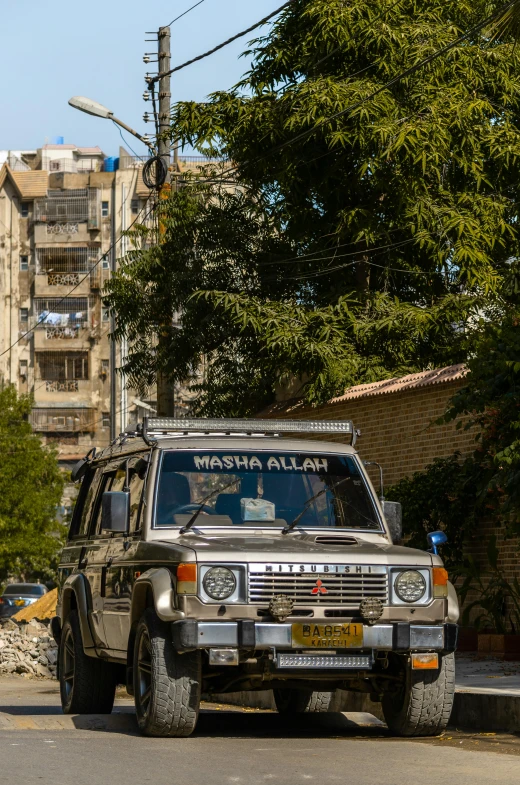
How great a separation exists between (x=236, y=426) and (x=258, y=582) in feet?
6.71

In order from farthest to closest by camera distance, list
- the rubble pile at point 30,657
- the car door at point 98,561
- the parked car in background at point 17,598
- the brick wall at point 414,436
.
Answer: the parked car in background at point 17,598 → the rubble pile at point 30,657 → the brick wall at point 414,436 → the car door at point 98,561

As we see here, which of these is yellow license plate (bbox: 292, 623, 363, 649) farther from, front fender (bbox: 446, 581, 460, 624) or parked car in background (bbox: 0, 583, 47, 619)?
parked car in background (bbox: 0, 583, 47, 619)

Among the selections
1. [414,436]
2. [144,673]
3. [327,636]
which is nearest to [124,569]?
[144,673]

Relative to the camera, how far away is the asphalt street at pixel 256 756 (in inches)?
311

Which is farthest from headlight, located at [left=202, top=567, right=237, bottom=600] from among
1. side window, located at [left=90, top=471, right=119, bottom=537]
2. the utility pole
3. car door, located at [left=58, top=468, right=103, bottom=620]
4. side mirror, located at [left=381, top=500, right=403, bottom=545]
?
the utility pole

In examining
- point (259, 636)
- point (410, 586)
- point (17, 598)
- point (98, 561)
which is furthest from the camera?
point (17, 598)

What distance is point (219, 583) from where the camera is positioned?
366 inches

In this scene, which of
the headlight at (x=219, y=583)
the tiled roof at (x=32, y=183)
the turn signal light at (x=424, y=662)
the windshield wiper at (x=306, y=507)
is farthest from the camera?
the tiled roof at (x=32, y=183)

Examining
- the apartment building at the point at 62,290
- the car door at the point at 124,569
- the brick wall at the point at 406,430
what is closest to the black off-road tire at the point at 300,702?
the car door at the point at 124,569

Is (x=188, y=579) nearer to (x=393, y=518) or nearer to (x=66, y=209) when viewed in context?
(x=393, y=518)

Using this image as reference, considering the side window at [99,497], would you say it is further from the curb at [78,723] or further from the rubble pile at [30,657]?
the rubble pile at [30,657]

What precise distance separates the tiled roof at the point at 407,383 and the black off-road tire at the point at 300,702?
613cm

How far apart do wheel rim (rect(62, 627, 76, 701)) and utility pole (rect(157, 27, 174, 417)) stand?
37.8 ft

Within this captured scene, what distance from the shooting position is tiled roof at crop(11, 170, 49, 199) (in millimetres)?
89294
